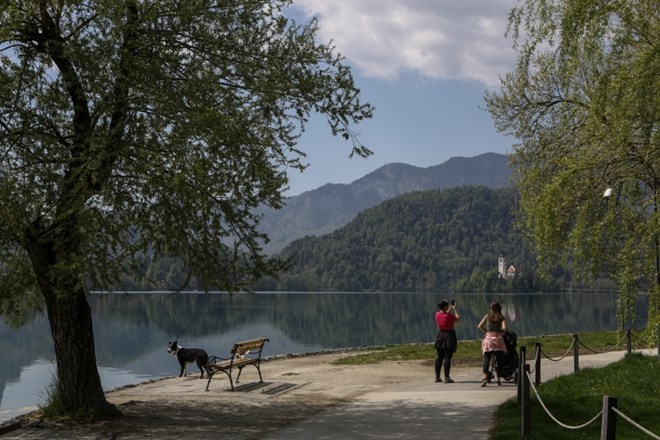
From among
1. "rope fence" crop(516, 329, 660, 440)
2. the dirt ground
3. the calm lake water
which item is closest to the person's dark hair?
"rope fence" crop(516, 329, 660, 440)

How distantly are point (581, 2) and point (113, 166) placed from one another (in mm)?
7160

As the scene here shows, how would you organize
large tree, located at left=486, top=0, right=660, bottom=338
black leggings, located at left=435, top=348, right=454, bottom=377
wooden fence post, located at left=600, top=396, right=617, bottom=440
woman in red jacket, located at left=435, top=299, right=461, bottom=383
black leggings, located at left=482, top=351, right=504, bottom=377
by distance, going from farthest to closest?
1. black leggings, located at left=435, top=348, right=454, bottom=377
2. woman in red jacket, located at left=435, top=299, right=461, bottom=383
3. black leggings, located at left=482, top=351, right=504, bottom=377
4. large tree, located at left=486, top=0, right=660, bottom=338
5. wooden fence post, located at left=600, top=396, right=617, bottom=440

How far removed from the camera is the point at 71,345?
12.1m

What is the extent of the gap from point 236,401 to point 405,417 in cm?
377

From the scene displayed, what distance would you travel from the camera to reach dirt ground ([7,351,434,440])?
1116 cm

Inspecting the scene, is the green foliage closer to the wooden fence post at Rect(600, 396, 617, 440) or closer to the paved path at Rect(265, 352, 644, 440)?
the paved path at Rect(265, 352, 644, 440)

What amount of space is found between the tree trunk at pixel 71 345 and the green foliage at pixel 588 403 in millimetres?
6650

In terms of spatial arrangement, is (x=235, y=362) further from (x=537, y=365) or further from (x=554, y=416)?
(x=554, y=416)

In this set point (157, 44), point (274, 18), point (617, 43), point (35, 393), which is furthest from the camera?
point (35, 393)

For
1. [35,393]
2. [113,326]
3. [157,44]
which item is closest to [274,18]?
[157,44]

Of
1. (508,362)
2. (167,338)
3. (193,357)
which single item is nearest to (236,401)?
(193,357)

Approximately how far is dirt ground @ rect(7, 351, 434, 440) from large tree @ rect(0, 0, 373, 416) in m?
0.99

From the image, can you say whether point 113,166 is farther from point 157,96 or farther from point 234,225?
point 234,225

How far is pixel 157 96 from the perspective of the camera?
440 inches
